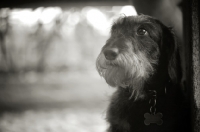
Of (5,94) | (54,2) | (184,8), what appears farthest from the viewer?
(5,94)

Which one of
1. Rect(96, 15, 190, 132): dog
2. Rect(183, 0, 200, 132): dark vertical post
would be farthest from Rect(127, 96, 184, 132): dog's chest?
Rect(183, 0, 200, 132): dark vertical post

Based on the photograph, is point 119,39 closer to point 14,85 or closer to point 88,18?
point 88,18

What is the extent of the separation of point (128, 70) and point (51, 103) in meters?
1.66

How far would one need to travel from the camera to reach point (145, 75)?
→ 162 cm

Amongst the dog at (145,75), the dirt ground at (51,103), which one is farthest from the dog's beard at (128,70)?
the dirt ground at (51,103)

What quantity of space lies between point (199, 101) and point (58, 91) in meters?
1.93

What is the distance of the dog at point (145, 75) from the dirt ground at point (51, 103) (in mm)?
279

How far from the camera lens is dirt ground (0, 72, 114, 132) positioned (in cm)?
197

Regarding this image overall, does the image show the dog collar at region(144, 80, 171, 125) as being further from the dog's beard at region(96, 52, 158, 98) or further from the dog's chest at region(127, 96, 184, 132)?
the dog's beard at region(96, 52, 158, 98)

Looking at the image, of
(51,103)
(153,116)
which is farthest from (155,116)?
(51,103)

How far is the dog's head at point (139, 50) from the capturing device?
5.11ft

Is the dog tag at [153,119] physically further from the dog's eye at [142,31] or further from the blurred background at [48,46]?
the dog's eye at [142,31]

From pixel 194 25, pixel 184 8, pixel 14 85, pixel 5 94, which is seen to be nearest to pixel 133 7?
pixel 184 8

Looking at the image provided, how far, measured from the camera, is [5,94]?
2076 millimetres
